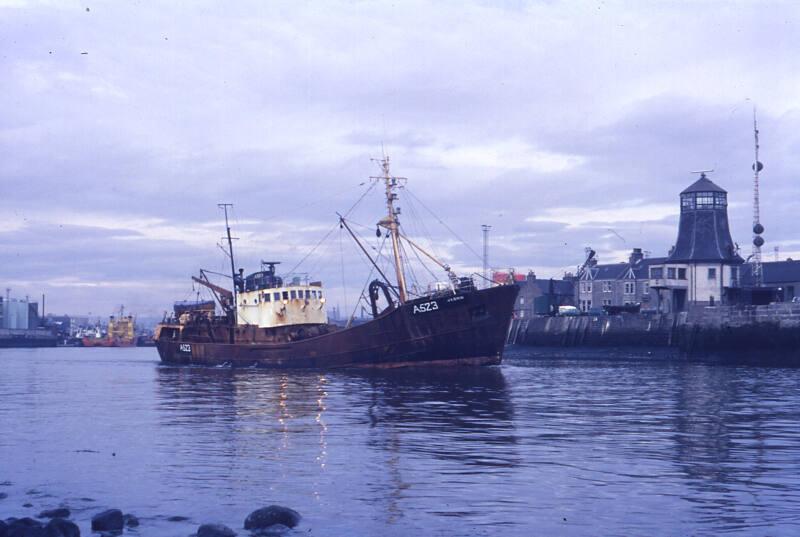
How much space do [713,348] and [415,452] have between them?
50266 millimetres

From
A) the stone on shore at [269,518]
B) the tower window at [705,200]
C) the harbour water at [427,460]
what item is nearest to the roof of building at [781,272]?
the tower window at [705,200]

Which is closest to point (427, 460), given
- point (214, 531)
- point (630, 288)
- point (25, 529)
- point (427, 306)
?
point (214, 531)

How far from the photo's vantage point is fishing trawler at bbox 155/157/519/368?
183ft

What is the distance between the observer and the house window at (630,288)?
11206 cm

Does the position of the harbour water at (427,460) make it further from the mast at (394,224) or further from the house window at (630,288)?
the house window at (630,288)

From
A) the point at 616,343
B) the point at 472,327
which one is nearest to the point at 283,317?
the point at 472,327

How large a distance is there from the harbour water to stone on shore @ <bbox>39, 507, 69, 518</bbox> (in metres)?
0.18

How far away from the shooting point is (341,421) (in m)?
28.9

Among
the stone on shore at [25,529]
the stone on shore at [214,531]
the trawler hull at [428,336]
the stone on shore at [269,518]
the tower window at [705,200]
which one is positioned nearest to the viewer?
the stone on shore at [25,529]

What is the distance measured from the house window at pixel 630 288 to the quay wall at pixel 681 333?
938 inches

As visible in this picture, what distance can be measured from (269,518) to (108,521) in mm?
2624

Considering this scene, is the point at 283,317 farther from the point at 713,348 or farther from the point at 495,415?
the point at 495,415

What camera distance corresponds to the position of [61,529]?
45.1 ft

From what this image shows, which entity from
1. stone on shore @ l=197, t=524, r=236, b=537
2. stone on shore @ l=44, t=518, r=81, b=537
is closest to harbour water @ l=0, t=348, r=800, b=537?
stone on shore @ l=197, t=524, r=236, b=537
